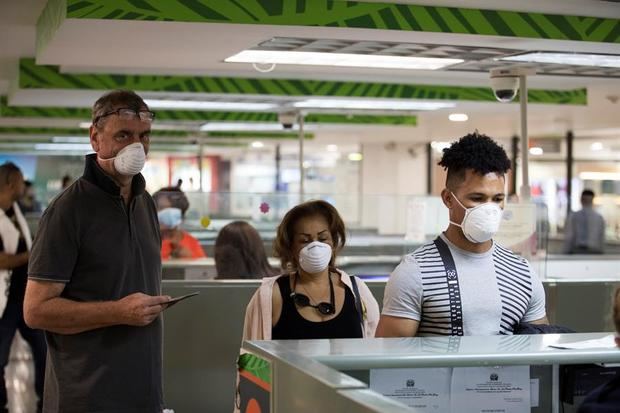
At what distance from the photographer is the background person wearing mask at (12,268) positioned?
21.6 ft

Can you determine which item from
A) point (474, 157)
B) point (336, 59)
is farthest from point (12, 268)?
point (474, 157)

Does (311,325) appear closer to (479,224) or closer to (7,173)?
(479,224)

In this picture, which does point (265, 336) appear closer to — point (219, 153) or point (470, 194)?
point (470, 194)

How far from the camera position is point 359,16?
228 inches

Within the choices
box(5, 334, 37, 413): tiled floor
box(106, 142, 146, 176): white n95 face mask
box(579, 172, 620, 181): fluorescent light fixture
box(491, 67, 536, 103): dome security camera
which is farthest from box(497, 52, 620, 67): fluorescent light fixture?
box(579, 172, 620, 181): fluorescent light fixture

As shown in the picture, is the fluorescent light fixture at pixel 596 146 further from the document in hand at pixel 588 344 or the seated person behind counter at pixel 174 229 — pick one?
the document in hand at pixel 588 344

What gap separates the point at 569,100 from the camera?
11.5 metres

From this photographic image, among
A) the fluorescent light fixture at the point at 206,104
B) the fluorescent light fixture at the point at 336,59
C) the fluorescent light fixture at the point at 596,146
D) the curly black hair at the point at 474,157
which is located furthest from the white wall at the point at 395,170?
the curly black hair at the point at 474,157

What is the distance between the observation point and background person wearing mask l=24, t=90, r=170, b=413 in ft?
10.1

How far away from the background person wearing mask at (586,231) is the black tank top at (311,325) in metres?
10.6

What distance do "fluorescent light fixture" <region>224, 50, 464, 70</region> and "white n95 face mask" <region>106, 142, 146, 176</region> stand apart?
12.3ft

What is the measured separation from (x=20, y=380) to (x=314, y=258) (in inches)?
195

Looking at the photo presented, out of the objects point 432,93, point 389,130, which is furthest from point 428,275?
point 389,130

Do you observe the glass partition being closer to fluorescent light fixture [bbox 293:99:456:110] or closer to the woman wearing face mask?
fluorescent light fixture [bbox 293:99:456:110]
